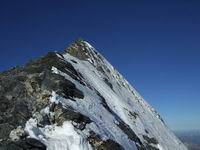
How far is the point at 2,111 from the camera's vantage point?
2412 cm

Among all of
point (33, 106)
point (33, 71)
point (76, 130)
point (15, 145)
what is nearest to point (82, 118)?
point (76, 130)

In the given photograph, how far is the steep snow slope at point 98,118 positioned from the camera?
874 inches

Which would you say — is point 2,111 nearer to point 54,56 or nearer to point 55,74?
point 55,74

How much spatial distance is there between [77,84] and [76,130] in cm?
816

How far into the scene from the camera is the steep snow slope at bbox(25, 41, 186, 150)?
22188 mm

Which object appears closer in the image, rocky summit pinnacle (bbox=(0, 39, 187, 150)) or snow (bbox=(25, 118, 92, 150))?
snow (bbox=(25, 118, 92, 150))

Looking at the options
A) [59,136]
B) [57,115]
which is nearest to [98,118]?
[57,115]

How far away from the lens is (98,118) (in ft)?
89.4

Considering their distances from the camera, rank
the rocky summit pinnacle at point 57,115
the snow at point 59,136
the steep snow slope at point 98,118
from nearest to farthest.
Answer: the snow at point 59,136 → the rocky summit pinnacle at point 57,115 → the steep snow slope at point 98,118

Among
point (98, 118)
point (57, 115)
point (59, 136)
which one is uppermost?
point (98, 118)

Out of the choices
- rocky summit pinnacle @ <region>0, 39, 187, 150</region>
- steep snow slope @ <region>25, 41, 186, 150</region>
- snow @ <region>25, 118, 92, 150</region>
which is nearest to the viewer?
snow @ <region>25, 118, 92, 150</region>

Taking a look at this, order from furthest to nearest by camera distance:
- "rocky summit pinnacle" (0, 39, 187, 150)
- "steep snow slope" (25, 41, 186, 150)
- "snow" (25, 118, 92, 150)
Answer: "steep snow slope" (25, 41, 186, 150) < "rocky summit pinnacle" (0, 39, 187, 150) < "snow" (25, 118, 92, 150)

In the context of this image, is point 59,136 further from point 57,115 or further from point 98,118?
point 98,118

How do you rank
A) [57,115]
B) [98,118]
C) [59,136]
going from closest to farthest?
1. [59,136]
2. [57,115]
3. [98,118]
